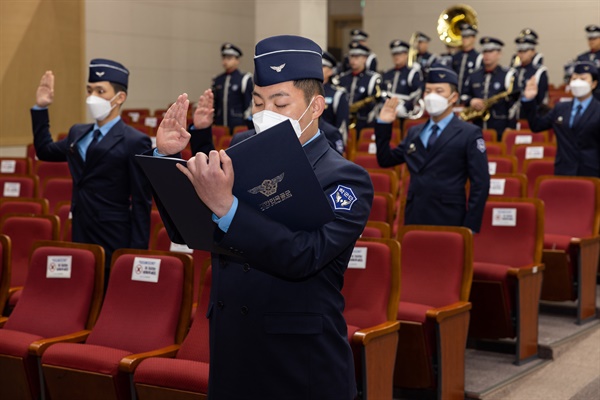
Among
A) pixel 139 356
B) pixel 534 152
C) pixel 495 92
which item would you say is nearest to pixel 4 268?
pixel 139 356

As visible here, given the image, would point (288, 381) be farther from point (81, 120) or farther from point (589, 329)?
point (81, 120)

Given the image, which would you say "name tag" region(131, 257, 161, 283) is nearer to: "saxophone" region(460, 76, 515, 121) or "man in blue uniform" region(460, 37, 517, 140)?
"saxophone" region(460, 76, 515, 121)

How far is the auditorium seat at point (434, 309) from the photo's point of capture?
4363 mm

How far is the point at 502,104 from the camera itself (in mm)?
11266

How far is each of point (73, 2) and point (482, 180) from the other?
31.6ft

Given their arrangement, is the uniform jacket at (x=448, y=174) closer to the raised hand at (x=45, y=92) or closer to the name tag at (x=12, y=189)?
the raised hand at (x=45, y=92)

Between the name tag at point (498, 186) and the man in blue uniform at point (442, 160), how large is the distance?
0.84 m

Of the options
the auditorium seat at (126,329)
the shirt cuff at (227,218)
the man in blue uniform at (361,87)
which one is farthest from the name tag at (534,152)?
the shirt cuff at (227,218)

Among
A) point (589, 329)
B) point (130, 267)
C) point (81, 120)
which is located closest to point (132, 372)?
point (130, 267)

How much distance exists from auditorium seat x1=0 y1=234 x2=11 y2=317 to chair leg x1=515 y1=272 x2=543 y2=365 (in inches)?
107

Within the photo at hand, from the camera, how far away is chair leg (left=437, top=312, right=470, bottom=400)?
4.32 metres

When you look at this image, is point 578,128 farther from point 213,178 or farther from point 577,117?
point 213,178

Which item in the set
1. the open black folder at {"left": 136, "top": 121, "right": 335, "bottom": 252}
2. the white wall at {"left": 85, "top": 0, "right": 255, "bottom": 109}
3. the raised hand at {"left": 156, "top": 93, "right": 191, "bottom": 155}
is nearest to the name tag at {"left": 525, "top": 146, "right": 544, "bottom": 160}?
the raised hand at {"left": 156, "top": 93, "right": 191, "bottom": 155}

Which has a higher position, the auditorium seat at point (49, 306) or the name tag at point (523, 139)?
the name tag at point (523, 139)
